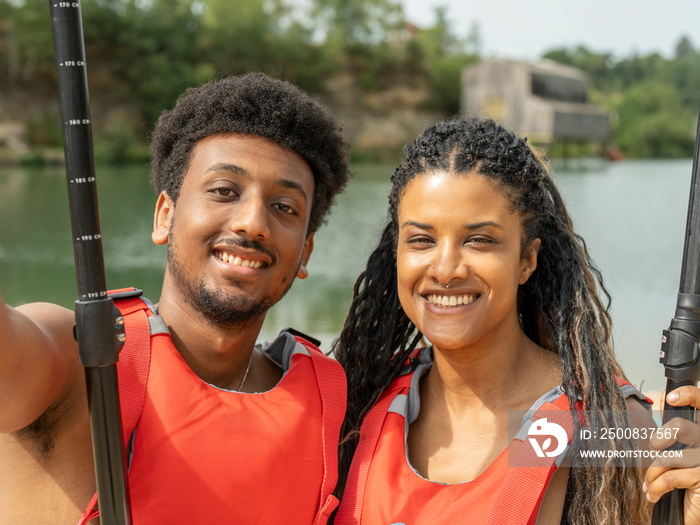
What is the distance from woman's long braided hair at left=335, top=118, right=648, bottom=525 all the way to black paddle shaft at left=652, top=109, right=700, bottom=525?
458 mm

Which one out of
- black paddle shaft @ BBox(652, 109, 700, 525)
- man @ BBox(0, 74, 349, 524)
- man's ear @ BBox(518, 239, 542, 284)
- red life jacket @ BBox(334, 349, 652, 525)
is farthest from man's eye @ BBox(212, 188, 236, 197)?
black paddle shaft @ BBox(652, 109, 700, 525)

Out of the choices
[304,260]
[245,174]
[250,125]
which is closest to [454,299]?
[304,260]

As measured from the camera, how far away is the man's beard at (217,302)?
248 centimetres

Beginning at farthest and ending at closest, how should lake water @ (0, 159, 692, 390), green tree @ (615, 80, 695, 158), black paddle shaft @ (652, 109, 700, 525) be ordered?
1. green tree @ (615, 80, 695, 158)
2. lake water @ (0, 159, 692, 390)
3. black paddle shaft @ (652, 109, 700, 525)

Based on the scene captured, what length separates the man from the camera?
6.88 feet

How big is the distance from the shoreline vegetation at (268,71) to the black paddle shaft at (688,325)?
111 feet

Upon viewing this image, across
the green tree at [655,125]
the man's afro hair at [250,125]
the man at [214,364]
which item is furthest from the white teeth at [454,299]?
the green tree at [655,125]

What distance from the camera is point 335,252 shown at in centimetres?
1417

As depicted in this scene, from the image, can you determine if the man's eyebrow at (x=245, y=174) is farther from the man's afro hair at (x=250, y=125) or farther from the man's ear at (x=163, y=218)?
the man's ear at (x=163, y=218)

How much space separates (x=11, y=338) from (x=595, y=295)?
2.11 metres

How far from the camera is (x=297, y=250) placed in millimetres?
2627

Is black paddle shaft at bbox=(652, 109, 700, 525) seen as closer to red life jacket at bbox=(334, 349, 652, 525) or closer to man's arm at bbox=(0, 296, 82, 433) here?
red life jacket at bbox=(334, 349, 652, 525)

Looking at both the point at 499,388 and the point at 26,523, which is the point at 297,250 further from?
the point at 26,523

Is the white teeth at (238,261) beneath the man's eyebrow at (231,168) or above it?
beneath
